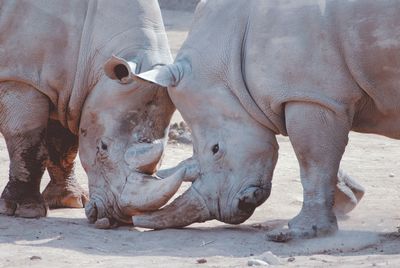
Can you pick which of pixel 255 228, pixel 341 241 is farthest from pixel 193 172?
pixel 341 241

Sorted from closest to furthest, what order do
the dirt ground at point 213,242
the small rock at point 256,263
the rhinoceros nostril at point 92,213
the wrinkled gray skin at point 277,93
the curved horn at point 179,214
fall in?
the small rock at point 256,263
the dirt ground at point 213,242
the wrinkled gray skin at point 277,93
the curved horn at point 179,214
the rhinoceros nostril at point 92,213

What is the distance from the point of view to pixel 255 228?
27.4ft

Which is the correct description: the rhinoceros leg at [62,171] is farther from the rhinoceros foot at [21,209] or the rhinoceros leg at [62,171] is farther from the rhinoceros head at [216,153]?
the rhinoceros head at [216,153]

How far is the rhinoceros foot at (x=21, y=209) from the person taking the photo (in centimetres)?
866

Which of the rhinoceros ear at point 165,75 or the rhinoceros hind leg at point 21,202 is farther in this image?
the rhinoceros hind leg at point 21,202

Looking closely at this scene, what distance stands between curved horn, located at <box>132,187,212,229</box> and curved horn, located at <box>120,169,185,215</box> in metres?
0.05

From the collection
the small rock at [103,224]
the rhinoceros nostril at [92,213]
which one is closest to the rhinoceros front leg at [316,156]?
the small rock at [103,224]

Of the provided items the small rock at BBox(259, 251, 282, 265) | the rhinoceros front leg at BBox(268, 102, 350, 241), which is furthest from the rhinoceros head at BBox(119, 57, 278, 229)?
the small rock at BBox(259, 251, 282, 265)

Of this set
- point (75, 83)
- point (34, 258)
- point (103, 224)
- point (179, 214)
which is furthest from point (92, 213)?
point (34, 258)

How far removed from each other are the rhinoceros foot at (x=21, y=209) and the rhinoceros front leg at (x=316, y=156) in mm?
1758

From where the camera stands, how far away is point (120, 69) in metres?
8.41

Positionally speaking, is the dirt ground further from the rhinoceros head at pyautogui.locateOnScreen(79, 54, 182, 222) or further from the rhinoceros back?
the rhinoceros back

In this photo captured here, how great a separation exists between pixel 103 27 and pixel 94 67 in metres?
0.27

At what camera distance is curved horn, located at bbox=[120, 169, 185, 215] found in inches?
321
